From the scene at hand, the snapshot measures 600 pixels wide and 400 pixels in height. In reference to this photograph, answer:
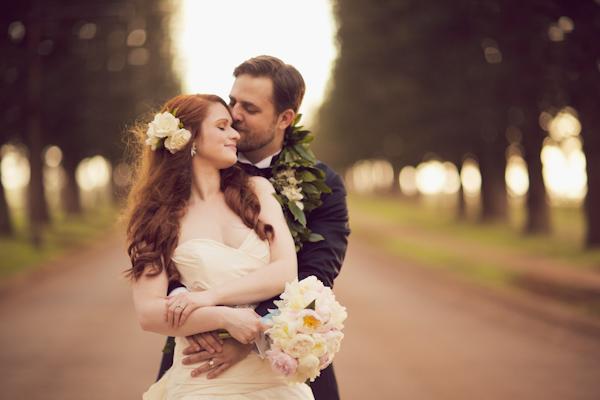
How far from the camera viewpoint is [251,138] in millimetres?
3467

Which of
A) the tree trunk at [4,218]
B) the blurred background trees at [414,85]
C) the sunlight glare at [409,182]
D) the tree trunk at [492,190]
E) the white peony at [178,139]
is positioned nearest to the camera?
the white peony at [178,139]

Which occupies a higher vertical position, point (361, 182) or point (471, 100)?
point (471, 100)

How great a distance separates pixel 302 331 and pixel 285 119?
4.28 feet

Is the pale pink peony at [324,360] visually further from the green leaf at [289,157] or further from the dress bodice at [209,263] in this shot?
the green leaf at [289,157]

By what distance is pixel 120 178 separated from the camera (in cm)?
4734

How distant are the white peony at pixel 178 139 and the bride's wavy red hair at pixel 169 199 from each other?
46mm

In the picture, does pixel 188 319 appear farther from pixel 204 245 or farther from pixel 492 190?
pixel 492 190

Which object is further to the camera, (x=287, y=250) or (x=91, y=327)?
(x=91, y=327)

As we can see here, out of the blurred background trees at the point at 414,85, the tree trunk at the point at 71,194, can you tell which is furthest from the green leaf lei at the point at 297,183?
the tree trunk at the point at 71,194

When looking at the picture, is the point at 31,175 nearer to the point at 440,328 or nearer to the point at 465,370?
the point at 440,328

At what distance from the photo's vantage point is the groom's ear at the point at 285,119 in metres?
3.54

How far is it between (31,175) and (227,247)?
69.9 feet

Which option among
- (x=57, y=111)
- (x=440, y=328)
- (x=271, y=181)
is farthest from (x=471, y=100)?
(x=271, y=181)

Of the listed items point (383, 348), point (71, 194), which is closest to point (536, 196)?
point (383, 348)
